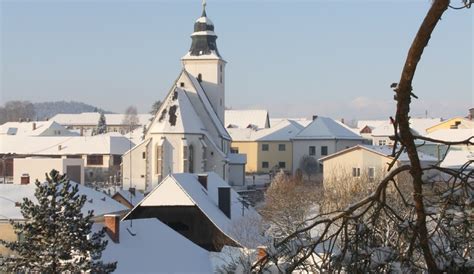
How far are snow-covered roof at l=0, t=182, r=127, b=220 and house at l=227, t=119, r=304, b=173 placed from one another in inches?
1796

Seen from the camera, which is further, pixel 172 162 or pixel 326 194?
pixel 172 162

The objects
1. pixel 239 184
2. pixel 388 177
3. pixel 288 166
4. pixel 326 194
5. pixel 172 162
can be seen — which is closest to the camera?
pixel 388 177

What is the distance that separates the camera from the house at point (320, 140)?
7075cm

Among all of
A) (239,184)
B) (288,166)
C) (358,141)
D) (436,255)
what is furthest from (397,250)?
(288,166)

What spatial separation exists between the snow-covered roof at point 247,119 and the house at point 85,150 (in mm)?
20683

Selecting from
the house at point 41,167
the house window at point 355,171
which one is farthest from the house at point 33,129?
the house window at point 355,171

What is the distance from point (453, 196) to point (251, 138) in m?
78.8

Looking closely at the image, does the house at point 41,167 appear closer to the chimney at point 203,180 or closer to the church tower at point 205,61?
the church tower at point 205,61

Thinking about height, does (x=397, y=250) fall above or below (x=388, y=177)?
below

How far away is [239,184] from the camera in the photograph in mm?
61125

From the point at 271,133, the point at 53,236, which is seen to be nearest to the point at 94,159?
the point at 271,133

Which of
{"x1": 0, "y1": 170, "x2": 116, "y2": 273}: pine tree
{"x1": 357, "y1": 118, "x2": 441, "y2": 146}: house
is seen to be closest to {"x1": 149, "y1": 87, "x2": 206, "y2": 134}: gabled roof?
{"x1": 357, "y1": 118, "x2": 441, "y2": 146}: house

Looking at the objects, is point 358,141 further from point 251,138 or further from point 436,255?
point 436,255

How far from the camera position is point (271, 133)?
264 ft
